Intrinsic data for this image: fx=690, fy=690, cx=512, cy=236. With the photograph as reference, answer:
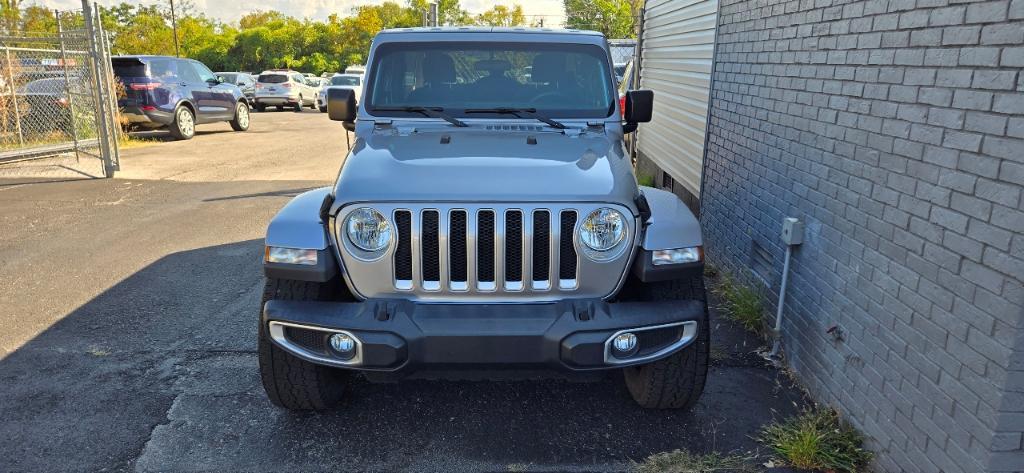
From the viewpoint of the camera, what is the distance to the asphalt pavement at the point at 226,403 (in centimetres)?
317

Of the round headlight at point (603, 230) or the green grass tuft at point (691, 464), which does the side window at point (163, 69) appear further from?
the green grass tuft at point (691, 464)

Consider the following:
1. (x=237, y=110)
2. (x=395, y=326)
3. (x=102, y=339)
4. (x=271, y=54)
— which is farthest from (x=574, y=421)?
(x=271, y=54)

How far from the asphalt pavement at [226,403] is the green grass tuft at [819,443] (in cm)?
13

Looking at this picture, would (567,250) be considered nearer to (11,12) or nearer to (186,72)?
(186,72)

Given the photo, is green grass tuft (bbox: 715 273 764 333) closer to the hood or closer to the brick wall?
the brick wall

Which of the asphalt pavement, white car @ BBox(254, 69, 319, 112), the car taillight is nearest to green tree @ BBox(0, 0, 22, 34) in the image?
white car @ BBox(254, 69, 319, 112)

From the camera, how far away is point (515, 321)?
2.86 m

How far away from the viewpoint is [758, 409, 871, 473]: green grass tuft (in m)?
3.04

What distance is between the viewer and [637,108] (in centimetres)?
436

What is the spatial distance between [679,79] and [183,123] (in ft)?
39.0

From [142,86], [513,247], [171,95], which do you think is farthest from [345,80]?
[513,247]

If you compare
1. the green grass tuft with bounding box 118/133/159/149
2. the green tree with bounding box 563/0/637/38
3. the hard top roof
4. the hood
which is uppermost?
the green tree with bounding box 563/0/637/38

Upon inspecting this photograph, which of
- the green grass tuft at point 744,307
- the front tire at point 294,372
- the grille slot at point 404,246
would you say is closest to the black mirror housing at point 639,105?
Answer: the green grass tuft at point 744,307

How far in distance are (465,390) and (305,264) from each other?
127 cm
